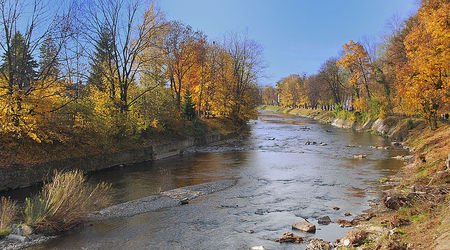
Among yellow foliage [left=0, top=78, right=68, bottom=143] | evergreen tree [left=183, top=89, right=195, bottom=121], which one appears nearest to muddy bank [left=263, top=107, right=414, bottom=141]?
evergreen tree [left=183, top=89, right=195, bottom=121]

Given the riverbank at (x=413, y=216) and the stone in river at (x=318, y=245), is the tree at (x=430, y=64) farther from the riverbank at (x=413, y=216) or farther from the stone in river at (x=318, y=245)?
the stone in river at (x=318, y=245)

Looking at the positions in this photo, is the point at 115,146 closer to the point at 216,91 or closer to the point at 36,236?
the point at 36,236

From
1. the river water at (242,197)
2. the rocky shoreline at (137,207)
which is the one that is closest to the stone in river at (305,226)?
the river water at (242,197)

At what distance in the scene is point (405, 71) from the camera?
86.8ft

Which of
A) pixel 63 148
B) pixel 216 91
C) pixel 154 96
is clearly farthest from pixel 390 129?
pixel 63 148

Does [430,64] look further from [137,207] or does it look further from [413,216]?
[137,207]

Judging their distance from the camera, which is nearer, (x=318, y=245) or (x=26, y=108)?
(x=318, y=245)

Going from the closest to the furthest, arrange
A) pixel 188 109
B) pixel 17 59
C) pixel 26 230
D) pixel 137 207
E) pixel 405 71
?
pixel 26 230 → pixel 137 207 → pixel 17 59 → pixel 405 71 → pixel 188 109

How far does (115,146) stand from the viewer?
2533cm

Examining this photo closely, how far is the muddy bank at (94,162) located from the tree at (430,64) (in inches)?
867

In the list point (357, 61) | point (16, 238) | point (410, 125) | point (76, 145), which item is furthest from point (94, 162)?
point (357, 61)

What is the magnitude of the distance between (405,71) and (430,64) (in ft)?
14.9

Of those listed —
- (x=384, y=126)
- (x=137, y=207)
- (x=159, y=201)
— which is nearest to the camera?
(x=137, y=207)

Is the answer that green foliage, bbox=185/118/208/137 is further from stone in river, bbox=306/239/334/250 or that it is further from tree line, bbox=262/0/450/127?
stone in river, bbox=306/239/334/250
